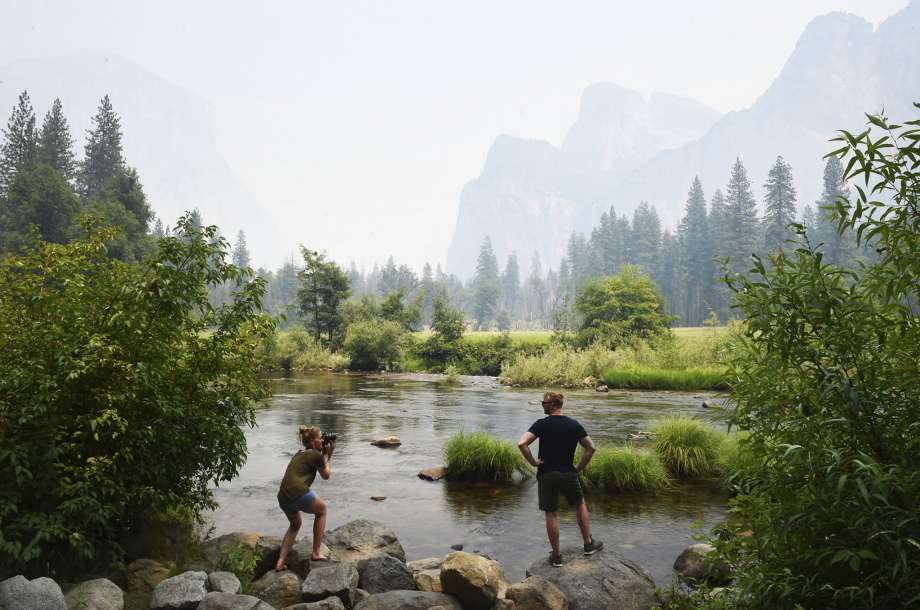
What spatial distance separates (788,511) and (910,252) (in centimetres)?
166

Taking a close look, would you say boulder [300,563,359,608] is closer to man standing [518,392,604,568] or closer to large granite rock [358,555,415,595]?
large granite rock [358,555,415,595]

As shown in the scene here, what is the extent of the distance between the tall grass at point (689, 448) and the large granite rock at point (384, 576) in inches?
282

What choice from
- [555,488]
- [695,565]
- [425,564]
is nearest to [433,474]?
[425,564]

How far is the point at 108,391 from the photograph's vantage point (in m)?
6.38

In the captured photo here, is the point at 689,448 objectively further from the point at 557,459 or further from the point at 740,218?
the point at 740,218

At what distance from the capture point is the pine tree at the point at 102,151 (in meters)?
83.8

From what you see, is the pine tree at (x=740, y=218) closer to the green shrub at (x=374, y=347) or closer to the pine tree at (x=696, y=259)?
the pine tree at (x=696, y=259)

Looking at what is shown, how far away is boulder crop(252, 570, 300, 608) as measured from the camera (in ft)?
21.4

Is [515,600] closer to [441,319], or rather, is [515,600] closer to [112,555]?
[112,555]

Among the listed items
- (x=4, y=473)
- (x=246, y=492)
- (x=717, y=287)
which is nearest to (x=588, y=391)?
(x=246, y=492)

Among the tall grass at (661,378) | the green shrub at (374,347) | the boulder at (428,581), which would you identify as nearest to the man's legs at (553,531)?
the boulder at (428,581)

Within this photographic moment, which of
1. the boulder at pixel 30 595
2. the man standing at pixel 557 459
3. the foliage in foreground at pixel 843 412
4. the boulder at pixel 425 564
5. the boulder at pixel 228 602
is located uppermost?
the foliage in foreground at pixel 843 412

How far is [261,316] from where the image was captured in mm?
8383

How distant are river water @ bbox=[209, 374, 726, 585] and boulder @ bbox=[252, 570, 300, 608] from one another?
90.6 inches
